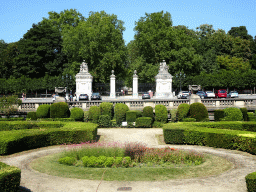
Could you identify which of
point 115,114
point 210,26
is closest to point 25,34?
point 115,114

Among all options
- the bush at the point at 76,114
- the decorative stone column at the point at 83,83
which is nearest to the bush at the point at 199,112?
the bush at the point at 76,114

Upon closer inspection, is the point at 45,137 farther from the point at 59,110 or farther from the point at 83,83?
the point at 83,83

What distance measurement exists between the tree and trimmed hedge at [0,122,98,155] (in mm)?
41057

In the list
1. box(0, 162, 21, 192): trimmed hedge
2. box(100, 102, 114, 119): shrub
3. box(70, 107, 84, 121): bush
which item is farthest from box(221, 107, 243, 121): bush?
box(0, 162, 21, 192): trimmed hedge

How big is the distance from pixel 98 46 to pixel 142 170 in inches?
2001

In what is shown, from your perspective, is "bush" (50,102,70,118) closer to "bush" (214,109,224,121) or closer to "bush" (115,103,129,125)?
"bush" (115,103,129,125)

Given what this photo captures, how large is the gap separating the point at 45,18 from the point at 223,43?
154ft

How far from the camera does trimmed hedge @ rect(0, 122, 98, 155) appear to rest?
651 inches

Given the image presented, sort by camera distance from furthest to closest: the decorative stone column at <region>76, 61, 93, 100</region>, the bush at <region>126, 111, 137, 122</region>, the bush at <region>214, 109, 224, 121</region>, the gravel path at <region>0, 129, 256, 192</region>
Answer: the decorative stone column at <region>76, 61, 93, 100</region> < the bush at <region>126, 111, 137, 122</region> < the bush at <region>214, 109, 224, 121</region> < the gravel path at <region>0, 129, 256, 192</region>

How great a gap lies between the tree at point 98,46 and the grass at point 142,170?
47.4 meters

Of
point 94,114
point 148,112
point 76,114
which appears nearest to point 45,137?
point 76,114

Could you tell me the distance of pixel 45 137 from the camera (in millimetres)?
18422

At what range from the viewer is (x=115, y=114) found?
26297 mm

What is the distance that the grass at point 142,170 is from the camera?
37.9 feet
